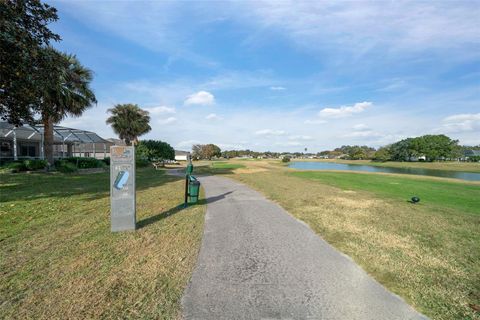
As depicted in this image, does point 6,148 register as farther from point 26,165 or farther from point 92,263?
point 92,263

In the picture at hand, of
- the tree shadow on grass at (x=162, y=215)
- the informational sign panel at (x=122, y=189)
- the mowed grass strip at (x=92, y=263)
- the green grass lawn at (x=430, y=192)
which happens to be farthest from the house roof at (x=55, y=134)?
the green grass lawn at (x=430, y=192)

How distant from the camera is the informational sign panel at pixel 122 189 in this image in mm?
5738

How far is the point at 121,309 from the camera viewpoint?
111 inches

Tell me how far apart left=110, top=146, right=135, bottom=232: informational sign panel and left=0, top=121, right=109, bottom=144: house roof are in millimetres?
23289

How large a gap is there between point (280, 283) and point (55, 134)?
32138mm

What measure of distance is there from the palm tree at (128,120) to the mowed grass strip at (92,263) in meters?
39.4

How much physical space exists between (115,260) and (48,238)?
7.25 feet

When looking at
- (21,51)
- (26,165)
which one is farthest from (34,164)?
(21,51)

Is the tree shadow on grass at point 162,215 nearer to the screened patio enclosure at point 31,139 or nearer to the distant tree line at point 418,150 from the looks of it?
the screened patio enclosure at point 31,139

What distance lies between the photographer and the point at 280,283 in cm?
346

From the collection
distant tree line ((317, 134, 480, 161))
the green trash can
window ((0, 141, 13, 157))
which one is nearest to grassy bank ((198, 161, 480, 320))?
the green trash can

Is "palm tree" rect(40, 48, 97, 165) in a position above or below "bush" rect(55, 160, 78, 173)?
above

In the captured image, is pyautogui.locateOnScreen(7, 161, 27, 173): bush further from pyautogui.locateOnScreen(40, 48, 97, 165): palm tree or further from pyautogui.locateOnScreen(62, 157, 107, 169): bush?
pyautogui.locateOnScreen(62, 157, 107, 169): bush

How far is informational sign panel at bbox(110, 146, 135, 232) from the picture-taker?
5.74 meters
